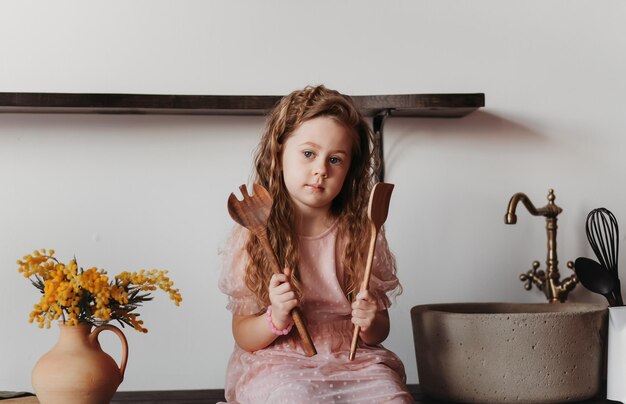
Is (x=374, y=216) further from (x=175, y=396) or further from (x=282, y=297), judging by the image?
(x=175, y=396)

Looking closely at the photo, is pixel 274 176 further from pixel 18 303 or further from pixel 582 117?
pixel 582 117

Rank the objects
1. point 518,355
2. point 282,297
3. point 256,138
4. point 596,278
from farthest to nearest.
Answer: point 256,138, point 596,278, point 518,355, point 282,297

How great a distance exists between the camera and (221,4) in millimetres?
1632

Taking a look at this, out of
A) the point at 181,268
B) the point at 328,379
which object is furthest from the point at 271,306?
the point at 181,268

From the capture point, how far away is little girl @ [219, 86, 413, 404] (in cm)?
125

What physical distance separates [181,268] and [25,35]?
499 mm

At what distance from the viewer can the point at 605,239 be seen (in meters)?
1.68

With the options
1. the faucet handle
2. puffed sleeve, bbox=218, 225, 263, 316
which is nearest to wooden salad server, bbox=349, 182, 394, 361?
puffed sleeve, bbox=218, 225, 263, 316

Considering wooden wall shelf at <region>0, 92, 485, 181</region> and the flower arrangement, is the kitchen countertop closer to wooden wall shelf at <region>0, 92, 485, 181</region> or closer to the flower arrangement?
the flower arrangement

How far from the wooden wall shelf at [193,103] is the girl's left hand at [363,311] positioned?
0.42m

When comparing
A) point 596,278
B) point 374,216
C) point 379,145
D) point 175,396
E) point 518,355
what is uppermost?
point 379,145

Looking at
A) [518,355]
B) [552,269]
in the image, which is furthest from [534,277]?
[518,355]

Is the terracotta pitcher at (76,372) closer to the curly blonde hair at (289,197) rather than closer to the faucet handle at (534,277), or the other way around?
the curly blonde hair at (289,197)

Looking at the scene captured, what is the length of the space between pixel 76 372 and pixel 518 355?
2.12 ft
